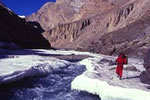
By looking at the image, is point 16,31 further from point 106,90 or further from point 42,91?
point 106,90

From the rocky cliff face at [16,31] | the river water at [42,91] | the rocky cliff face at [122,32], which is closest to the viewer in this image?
the river water at [42,91]

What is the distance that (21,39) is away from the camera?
6750cm

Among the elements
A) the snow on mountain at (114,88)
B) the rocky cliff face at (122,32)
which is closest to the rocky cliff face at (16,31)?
the rocky cliff face at (122,32)

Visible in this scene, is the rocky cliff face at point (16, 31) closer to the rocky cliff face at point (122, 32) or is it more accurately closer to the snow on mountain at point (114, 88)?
the rocky cliff face at point (122, 32)

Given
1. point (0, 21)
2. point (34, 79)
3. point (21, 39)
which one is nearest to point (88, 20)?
point (21, 39)

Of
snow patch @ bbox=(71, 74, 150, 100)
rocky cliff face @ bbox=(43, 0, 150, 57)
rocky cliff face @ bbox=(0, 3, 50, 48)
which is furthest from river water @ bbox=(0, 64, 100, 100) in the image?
rocky cliff face @ bbox=(0, 3, 50, 48)

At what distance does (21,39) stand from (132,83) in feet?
186

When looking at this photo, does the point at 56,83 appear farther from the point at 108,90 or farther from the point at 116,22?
the point at 116,22

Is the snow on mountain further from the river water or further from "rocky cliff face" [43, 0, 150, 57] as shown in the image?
"rocky cliff face" [43, 0, 150, 57]

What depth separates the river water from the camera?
13037 mm

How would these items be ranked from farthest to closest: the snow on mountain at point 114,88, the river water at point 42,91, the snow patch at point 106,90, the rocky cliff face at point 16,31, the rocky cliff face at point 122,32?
1. the rocky cliff face at point 16,31
2. the rocky cliff face at point 122,32
3. the river water at point 42,91
4. the snow on mountain at point 114,88
5. the snow patch at point 106,90

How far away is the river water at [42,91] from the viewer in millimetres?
13037

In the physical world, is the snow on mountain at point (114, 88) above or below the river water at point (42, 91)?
above

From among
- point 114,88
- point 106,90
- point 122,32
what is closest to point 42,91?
point 106,90
